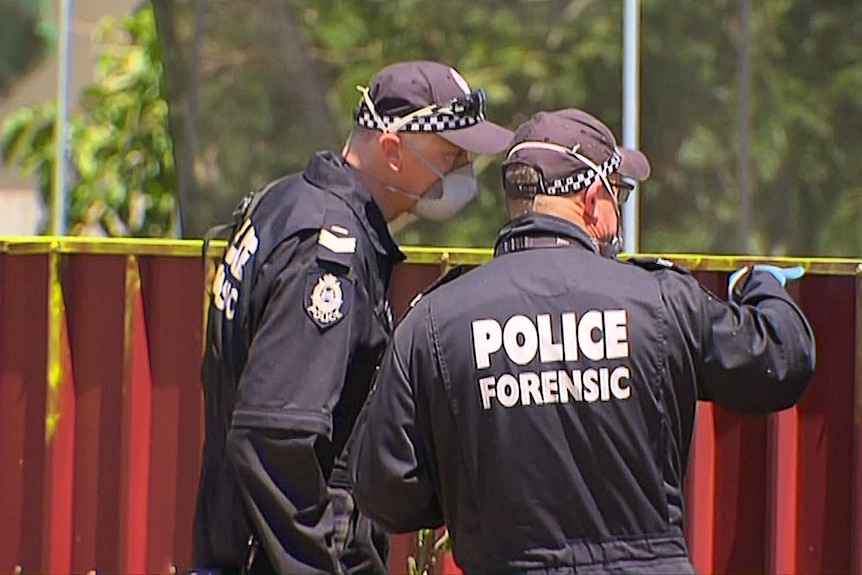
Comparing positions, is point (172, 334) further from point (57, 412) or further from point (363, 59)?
point (363, 59)

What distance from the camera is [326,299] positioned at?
2.96m

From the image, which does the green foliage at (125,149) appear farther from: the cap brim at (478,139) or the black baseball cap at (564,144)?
the black baseball cap at (564,144)

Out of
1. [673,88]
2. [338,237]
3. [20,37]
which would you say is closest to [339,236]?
[338,237]

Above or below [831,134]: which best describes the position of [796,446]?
below

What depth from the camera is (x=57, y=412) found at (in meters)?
4.43

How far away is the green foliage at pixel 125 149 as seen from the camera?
8.37 m

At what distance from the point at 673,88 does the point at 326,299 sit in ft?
23.4

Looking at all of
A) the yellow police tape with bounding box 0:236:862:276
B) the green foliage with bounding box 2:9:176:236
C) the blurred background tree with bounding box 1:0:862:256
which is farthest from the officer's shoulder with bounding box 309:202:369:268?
the blurred background tree with bounding box 1:0:862:256

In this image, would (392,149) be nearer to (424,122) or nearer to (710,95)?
(424,122)

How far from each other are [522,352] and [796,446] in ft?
4.91

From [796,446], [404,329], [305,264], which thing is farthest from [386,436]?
[796,446]

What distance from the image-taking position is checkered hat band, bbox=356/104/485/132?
3180 mm

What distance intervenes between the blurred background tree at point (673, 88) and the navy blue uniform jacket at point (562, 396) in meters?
6.06

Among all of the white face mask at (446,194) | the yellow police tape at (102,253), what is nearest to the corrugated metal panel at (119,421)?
the yellow police tape at (102,253)
